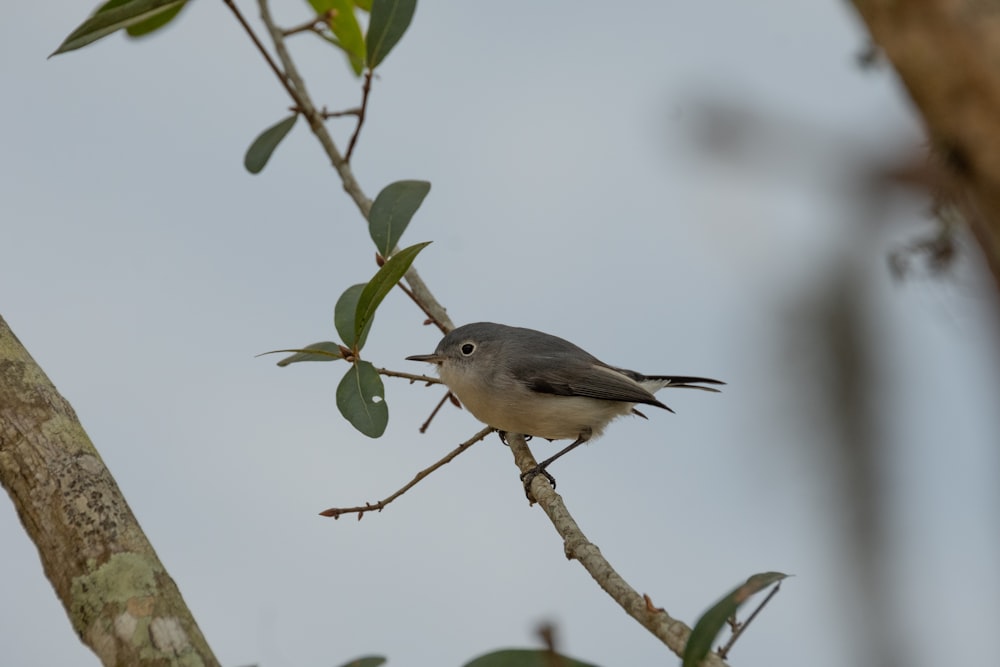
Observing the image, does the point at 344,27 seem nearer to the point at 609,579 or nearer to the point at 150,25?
the point at 150,25

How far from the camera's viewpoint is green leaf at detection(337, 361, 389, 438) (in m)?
3.20

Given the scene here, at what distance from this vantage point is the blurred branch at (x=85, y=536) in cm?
217

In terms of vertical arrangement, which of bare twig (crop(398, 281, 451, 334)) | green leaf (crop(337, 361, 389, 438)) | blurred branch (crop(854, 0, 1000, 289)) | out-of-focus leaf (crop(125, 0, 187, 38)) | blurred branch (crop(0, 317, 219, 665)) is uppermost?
out-of-focus leaf (crop(125, 0, 187, 38))

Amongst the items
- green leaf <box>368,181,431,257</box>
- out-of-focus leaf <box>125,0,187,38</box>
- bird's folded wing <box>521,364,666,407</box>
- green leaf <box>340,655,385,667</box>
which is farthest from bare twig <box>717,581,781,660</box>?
out-of-focus leaf <box>125,0,187,38</box>

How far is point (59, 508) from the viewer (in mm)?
2354

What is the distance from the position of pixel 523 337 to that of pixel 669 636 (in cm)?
301

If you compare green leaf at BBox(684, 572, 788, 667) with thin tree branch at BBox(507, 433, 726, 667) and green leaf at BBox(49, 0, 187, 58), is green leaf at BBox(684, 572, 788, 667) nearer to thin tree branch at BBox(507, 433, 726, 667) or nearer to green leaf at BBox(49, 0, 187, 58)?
thin tree branch at BBox(507, 433, 726, 667)

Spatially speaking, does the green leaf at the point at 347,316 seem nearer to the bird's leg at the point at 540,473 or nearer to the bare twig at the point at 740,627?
the bird's leg at the point at 540,473

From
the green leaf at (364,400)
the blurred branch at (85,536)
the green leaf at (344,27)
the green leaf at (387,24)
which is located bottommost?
the blurred branch at (85,536)

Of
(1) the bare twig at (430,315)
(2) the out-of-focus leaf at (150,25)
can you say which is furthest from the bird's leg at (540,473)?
(2) the out-of-focus leaf at (150,25)

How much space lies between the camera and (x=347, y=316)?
3338 mm

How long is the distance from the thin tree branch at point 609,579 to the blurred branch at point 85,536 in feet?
2.96

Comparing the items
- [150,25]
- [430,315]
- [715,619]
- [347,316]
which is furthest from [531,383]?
[715,619]

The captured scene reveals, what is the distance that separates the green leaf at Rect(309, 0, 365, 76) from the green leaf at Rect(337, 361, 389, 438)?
158cm
